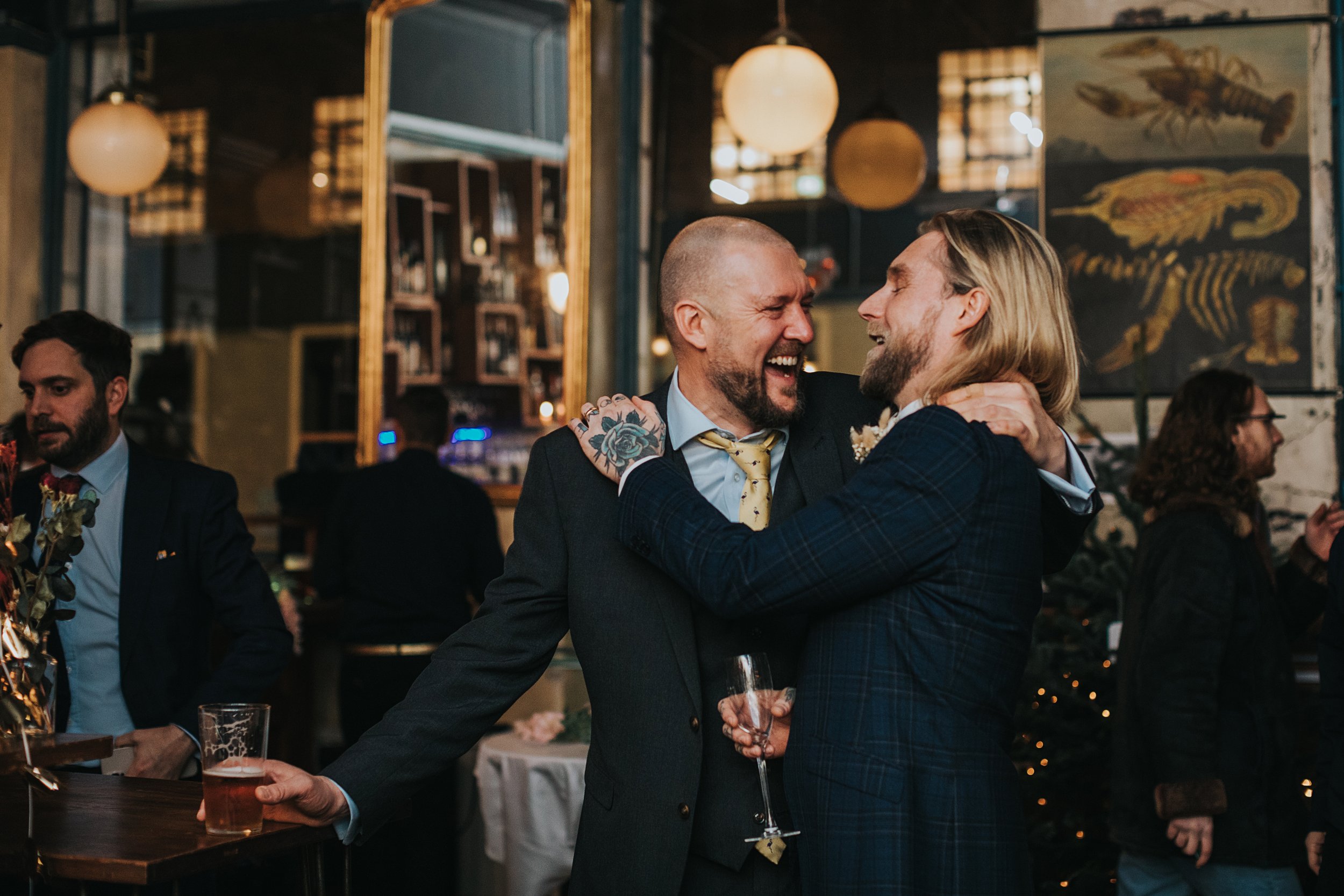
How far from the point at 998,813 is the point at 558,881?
276 cm

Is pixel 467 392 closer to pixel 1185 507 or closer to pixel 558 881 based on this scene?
pixel 558 881

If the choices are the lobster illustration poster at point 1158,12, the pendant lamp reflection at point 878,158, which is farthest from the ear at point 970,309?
the pendant lamp reflection at point 878,158

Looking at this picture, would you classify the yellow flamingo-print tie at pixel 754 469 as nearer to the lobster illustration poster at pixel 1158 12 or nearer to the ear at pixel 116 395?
the ear at pixel 116 395

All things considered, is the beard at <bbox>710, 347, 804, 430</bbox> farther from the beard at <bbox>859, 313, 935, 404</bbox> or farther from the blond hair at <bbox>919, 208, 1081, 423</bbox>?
the blond hair at <bbox>919, 208, 1081, 423</bbox>

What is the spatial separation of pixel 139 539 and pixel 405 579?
7.29 feet

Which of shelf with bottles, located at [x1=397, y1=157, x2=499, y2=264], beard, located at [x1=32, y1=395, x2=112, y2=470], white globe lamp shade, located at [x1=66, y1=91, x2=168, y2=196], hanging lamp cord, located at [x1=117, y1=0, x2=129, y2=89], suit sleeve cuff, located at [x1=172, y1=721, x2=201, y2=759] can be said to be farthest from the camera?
hanging lamp cord, located at [x1=117, y1=0, x2=129, y2=89]

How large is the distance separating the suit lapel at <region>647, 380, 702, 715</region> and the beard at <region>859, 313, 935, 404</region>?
329 mm

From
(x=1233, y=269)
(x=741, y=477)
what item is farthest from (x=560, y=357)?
(x=741, y=477)

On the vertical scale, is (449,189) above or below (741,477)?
above

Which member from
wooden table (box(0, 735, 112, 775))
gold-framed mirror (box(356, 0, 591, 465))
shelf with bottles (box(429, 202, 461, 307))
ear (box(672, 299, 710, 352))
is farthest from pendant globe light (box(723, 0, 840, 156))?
wooden table (box(0, 735, 112, 775))

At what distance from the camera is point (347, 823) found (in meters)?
2.04

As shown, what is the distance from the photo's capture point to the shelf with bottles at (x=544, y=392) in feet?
21.3

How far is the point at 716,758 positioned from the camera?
6.89ft

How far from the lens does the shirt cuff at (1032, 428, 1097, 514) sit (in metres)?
2.08
